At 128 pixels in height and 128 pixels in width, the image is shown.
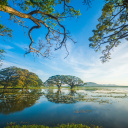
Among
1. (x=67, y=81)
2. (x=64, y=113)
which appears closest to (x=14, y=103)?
(x=64, y=113)

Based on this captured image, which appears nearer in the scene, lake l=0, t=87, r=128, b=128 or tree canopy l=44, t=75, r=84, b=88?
lake l=0, t=87, r=128, b=128

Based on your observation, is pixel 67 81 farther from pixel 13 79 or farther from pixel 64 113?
pixel 64 113

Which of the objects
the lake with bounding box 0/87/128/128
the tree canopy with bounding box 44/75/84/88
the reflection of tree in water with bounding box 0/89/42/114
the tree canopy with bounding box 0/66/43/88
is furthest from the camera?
the tree canopy with bounding box 44/75/84/88

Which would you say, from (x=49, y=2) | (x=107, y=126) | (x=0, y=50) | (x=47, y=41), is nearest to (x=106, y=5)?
(x=49, y=2)

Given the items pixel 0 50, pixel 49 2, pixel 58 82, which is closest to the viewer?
pixel 49 2

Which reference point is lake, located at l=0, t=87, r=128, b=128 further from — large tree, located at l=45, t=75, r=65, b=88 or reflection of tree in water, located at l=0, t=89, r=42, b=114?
large tree, located at l=45, t=75, r=65, b=88

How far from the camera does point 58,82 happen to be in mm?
52156

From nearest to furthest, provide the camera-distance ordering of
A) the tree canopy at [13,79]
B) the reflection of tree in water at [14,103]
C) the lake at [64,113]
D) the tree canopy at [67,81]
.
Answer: the lake at [64,113]
the reflection of tree in water at [14,103]
the tree canopy at [13,79]
the tree canopy at [67,81]

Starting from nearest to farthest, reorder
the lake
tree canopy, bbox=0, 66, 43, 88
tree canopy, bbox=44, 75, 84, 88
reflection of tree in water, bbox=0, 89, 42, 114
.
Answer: the lake
reflection of tree in water, bbox=0, 89, 42, 114
tree canopy, bbox=0, 66, 43, 88
tree canopy, bbox=44, 75, 84, 88

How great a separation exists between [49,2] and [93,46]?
759 cm

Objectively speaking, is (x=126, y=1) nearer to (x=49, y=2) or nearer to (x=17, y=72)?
(x=49, y=2)

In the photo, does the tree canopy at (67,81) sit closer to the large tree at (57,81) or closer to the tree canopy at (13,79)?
the large tree at (57,81)

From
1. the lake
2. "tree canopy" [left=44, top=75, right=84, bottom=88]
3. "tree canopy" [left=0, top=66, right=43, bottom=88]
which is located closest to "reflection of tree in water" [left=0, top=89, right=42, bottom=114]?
the lake

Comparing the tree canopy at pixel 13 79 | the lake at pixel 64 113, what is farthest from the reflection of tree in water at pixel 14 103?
the tree canopy at pixel 13 79
